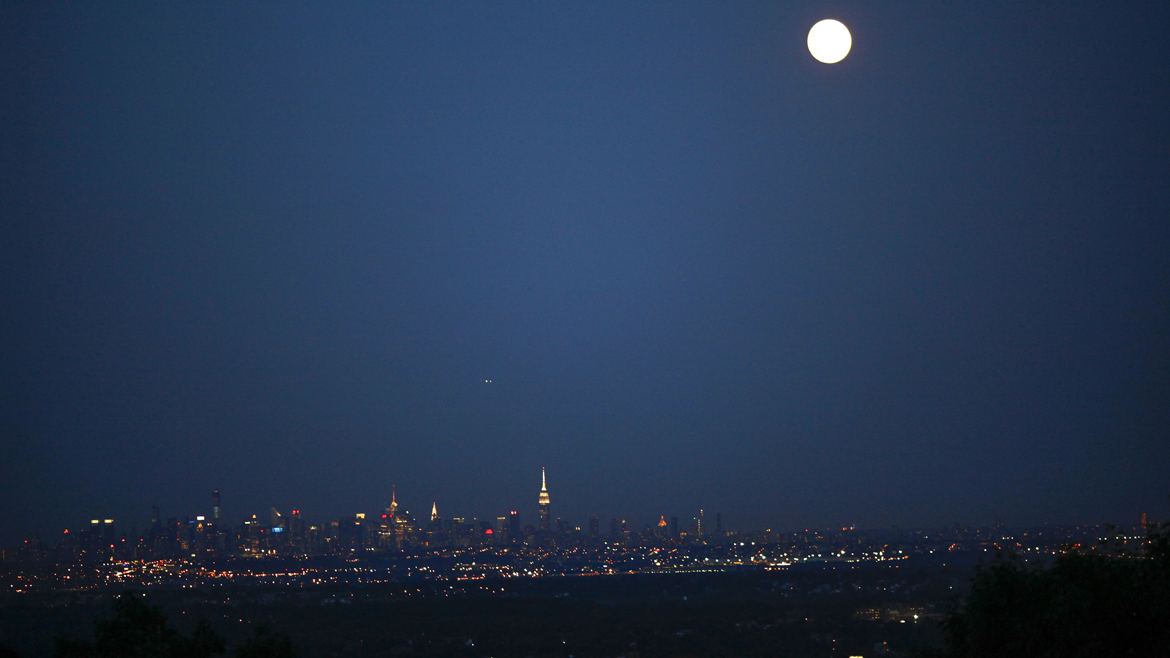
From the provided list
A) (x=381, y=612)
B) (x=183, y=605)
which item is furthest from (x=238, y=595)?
(x=381, y=612)

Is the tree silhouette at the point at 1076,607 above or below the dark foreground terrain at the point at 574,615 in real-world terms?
above

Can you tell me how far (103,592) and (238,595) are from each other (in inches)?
427

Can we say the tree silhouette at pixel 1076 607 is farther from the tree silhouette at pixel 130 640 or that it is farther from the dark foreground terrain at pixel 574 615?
the dark foreground terrain at pixel 574 615

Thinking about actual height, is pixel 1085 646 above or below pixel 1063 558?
below

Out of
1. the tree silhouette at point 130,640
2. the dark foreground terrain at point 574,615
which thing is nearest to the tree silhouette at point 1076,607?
the tree silhouette at point 130,640

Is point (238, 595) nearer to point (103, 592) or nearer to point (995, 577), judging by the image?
point (103, 592)

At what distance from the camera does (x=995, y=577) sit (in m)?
13.5

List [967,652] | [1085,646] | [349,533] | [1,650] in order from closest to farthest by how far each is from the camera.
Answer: [1085,646] < [1,650] < [967,652] < [349,533]

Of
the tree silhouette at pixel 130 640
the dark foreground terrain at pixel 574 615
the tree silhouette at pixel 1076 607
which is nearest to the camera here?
the tree silhouette at pixel 1076 607

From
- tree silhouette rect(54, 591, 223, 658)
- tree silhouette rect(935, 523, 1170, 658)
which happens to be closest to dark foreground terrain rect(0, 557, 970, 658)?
tree silhouette rect(54, 591, 223, 658)

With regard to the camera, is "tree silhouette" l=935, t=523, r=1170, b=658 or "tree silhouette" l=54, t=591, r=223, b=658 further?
"tree silhouette" l=54, t=591, r=223, b=658

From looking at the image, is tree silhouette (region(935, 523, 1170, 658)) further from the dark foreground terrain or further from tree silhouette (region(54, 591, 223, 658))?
the dark foreground terrain

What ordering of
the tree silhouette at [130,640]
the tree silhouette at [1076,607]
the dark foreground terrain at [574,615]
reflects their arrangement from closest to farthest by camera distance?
the tree silhouette at [1076,607], the tree silhouette at [130,640], the dark foreground terrain at [574,615]

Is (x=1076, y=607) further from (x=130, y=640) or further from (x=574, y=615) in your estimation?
(x=574, y=615)
